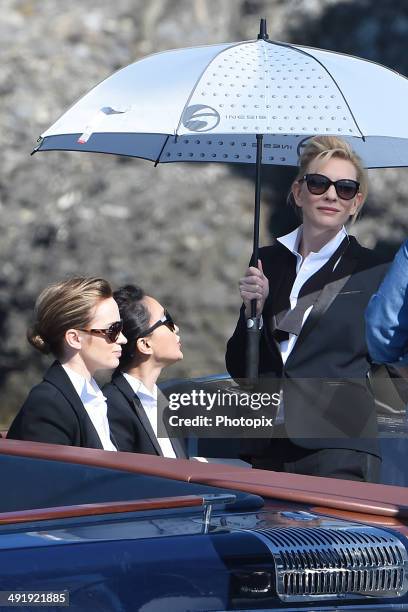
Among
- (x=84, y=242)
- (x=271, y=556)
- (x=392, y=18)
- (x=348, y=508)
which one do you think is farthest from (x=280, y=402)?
(x=392, y=18)

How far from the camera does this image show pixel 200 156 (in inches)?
171

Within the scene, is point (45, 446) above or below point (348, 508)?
above

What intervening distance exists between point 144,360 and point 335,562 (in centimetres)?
189

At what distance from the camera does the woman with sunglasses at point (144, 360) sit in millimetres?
3764

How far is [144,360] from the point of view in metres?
3.96

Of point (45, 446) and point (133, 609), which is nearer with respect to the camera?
point (133, 609)

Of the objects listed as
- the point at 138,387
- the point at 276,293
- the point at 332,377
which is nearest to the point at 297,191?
the point at 276,293

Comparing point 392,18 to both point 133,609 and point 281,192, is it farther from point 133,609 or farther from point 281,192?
point 133,609

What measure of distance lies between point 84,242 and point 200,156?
5118 mm

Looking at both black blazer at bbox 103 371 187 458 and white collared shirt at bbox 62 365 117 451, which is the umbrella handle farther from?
white collared shirt at bbox 62 365 117 451

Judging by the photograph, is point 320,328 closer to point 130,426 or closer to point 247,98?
point 130,426

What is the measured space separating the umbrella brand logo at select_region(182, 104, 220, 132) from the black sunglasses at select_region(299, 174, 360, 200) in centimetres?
38

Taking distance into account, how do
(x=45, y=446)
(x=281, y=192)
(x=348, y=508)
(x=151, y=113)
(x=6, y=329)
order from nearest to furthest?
(x=348, y=508) → (x=45, y=446) → (x=151, y=113) → (x=6, y=329) → (x=281, y=192)

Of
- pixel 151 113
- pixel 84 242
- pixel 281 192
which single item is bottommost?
pixel 151 113
